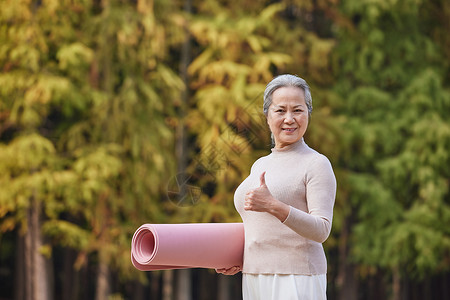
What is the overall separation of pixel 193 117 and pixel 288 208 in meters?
9.76

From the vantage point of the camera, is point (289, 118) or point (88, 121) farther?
point (88, 121)

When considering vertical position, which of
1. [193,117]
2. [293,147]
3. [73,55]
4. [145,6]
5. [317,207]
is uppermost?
[145,6]

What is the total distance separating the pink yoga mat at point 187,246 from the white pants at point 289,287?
0.14 metres

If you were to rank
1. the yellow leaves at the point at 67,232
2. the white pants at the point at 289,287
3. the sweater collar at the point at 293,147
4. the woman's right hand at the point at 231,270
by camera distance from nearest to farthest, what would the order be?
the white pants at the point at 289,287, the sweater collar at the point at 293,147, the woman's right hand at the point at 231,270, the yellow leaves at the point at 67,232

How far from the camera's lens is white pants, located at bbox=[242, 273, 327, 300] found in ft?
6.58

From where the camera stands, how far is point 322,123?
452 inches

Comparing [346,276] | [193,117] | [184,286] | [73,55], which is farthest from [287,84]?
[346,276]

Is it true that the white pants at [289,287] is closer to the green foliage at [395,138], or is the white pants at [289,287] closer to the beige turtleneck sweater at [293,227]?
the beige turtleneck sweater at [293,227]

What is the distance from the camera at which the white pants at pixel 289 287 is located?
2.01 metres

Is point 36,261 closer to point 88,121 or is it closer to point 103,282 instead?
point 103,282

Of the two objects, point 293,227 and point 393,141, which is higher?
point 393,141

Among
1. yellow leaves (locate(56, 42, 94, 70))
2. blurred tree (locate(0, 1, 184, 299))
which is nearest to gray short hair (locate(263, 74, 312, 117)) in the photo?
blurred tree (locate(0, 1, 184, 299))

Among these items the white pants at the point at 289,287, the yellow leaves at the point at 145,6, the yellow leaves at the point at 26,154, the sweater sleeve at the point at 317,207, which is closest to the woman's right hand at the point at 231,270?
the white pants at the point at 289,287

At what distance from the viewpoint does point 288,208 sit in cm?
188
